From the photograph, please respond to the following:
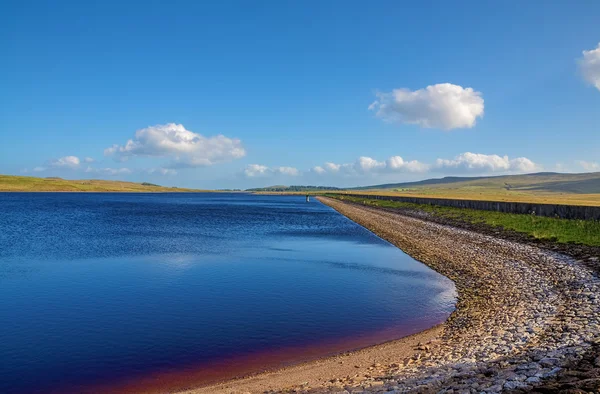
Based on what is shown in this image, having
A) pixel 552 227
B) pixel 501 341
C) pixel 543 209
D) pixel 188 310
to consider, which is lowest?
pixel 188 310

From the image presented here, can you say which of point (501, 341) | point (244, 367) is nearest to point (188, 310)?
point (244, 367)

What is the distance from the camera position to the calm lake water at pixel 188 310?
11.3m

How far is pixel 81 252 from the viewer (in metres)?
31.6

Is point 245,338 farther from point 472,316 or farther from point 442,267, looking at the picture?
point 442,267

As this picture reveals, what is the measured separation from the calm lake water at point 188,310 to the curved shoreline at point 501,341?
1.44 meters

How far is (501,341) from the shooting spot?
36.5 feet

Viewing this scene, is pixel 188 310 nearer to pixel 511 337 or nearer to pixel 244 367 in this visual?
pixel 244 367

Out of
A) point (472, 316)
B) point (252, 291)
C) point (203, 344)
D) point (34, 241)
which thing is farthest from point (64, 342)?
point (34, 241)

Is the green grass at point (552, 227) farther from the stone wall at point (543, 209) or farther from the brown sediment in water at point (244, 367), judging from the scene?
the brown sediment in water at point (244, 367)

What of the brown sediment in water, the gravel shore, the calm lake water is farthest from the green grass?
the brown sediment in water

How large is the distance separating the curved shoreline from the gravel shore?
0.06 feet

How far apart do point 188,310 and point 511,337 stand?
36.3ft

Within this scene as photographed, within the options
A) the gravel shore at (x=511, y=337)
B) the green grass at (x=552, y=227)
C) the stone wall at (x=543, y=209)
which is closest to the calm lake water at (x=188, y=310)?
the gravel shore at (x=511, y=337)

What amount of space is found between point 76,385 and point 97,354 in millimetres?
1882
